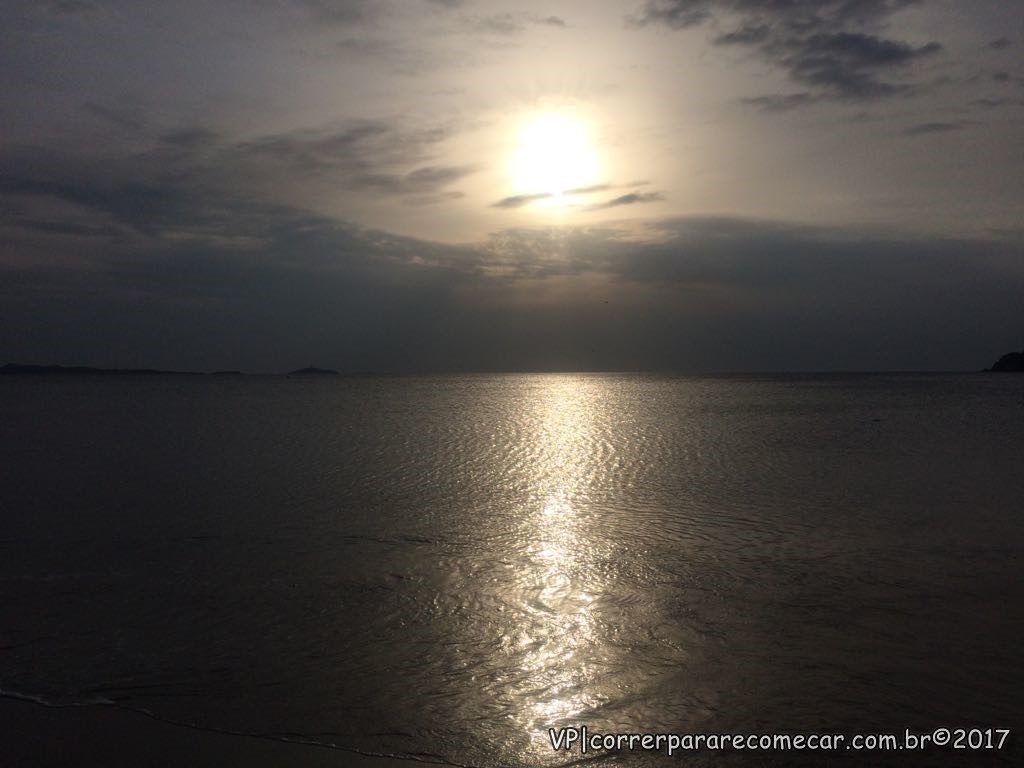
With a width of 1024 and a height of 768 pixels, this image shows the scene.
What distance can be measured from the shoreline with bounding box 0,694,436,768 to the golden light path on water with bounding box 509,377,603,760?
1.52 metres

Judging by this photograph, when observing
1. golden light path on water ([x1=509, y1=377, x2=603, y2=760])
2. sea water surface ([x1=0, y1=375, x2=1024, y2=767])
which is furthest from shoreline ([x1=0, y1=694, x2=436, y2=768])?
golden light path on water ([x1=509, y1=377, x2=603, y2=760])

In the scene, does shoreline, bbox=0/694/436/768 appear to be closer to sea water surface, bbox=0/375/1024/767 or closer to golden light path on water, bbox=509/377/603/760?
sea water surface, bbox=0/375/1024/767

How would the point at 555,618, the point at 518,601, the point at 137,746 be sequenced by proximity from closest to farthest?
the point at 137,746, the point at 555,618, the point at 518,601

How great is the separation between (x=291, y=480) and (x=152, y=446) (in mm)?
13072

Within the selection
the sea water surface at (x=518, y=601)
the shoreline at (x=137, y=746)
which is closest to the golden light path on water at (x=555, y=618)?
the sea water surface at (x=518, y=601)

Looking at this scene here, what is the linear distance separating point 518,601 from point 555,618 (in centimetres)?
89

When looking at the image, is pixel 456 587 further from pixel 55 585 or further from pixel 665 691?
pixel 55 585

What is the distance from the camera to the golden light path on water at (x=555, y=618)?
7656 mm

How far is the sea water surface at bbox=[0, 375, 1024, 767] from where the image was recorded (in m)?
7.63

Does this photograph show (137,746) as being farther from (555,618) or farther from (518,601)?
(518,601)

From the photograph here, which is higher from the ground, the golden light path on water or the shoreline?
the golden light path on water

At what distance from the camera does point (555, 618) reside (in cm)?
1027

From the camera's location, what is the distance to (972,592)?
11.4 meters

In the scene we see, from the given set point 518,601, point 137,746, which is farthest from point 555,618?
point 137,746
